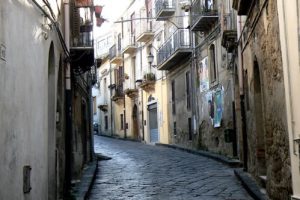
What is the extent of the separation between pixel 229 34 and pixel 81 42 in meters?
4.45

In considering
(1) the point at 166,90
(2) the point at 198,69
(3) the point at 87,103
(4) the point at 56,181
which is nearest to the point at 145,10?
(1) the point at 166,90

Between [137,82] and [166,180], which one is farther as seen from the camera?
[137,82]

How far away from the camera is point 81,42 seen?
13.7 meters

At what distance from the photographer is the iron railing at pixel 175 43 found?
2461 cm

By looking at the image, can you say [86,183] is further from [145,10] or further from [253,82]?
[145,10]

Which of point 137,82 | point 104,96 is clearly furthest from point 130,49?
point 104,96

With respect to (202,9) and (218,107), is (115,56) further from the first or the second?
(218,107)

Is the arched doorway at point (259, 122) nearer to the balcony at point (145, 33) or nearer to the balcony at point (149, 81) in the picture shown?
the balcony at point (149, 81)

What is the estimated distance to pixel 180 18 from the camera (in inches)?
1033

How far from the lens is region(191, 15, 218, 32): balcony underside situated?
1991 centimetres

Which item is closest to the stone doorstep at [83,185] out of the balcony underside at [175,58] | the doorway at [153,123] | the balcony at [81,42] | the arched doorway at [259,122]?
the balcony at [81,42]

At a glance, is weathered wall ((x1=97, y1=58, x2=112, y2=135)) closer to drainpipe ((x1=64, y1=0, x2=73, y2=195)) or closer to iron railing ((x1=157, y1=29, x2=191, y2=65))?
iron railing ((x1=157, y1=29, x2=191, y2=65))

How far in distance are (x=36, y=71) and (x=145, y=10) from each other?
28.1m

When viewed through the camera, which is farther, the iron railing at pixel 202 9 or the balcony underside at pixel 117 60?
the balcony underside at pixel 117 60
